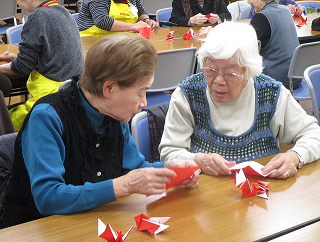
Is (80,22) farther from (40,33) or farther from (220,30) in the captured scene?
(220,30)

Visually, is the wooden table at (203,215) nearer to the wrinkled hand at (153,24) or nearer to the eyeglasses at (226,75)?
the eyeglasses at (226,75)

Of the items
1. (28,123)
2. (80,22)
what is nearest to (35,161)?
(28,123)

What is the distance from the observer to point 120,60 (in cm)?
130

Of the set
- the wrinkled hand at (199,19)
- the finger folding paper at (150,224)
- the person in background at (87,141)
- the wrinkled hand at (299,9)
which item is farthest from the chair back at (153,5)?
the finger folding paper at (150,224)

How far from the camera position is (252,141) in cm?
190

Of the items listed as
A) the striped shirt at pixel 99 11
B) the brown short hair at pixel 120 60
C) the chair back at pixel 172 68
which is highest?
the brown short hair at pixel 120 60

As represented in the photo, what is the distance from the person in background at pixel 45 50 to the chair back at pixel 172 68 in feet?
2.21

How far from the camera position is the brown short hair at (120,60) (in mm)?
1297

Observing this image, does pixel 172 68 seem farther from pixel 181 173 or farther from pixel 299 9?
pixel 299 9

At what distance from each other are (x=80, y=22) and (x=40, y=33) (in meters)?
2.07

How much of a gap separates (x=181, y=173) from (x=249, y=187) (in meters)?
0.27

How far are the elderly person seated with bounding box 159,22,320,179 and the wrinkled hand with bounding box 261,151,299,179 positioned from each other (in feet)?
0.43

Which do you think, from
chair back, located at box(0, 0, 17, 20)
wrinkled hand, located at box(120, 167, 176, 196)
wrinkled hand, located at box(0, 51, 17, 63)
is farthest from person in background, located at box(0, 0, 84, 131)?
chair back, located at box(0, 0, 17, 20)

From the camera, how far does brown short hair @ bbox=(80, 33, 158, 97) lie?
51.1 inches
